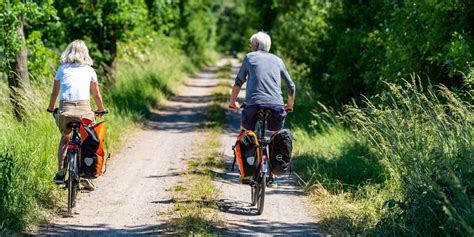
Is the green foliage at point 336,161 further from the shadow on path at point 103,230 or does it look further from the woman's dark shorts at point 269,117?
the shadow on path at point 103,230

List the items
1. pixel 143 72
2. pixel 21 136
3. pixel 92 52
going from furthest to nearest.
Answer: pixel 143 72 → pixel 92 52 → pixel 21 136

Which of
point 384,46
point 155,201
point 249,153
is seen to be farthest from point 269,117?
point 384,46

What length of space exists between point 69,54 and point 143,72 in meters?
14.8

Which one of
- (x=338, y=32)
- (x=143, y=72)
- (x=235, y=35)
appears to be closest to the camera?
(x=338, y=32)

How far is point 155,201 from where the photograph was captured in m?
8.61

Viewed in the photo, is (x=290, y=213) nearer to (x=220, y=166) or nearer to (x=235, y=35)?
(x=220, y=166)

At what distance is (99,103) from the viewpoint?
845 centimetres

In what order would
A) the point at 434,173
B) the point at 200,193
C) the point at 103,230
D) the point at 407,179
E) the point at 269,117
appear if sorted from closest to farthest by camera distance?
the point at 434,173
the point at 407,179
the point at 103,230
the point at 269,117
the point at 200,193

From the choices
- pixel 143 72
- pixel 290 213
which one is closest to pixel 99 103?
pixel 290 213

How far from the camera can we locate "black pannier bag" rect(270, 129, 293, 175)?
318 inches

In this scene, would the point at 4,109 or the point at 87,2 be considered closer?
the point at 4,109

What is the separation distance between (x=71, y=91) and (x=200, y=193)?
206 cm

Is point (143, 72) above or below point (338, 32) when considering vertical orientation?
below

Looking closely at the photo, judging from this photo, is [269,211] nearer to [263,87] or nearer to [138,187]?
[263,87]
